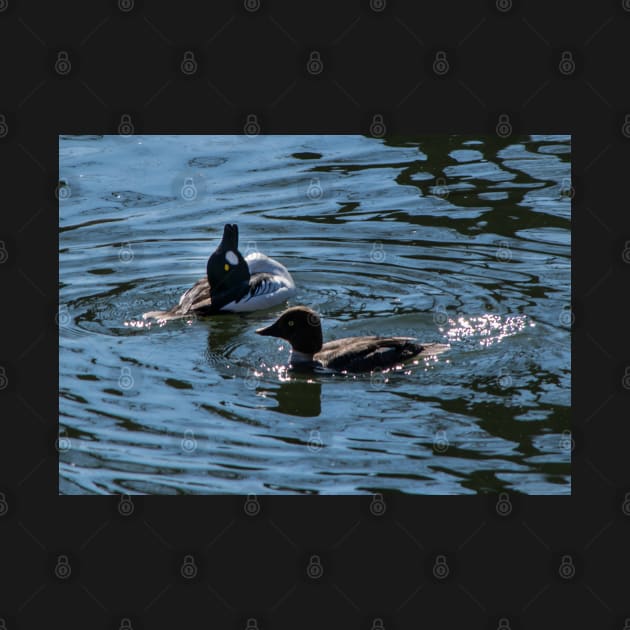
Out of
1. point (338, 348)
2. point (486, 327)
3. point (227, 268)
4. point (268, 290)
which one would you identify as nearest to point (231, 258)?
point (227, 268)

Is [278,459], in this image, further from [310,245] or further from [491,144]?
[491,144]

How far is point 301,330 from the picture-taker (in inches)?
509

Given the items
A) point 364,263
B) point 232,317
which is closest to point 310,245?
point 364,263

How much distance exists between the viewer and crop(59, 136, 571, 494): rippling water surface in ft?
35.4

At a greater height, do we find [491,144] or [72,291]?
[491,144]

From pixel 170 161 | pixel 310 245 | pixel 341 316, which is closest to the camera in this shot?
pixel 341 316

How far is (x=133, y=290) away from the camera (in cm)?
1582

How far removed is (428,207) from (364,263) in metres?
2.57

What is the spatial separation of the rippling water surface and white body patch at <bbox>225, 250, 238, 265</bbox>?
0.86 meters

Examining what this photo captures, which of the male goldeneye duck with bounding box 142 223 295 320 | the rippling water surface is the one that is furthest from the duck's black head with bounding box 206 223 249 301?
the rippling water surface

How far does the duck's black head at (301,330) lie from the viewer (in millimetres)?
12922

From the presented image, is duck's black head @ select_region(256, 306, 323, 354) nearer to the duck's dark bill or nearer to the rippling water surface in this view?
the rippling water surface

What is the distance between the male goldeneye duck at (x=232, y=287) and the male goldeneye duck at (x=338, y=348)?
193 centimetres

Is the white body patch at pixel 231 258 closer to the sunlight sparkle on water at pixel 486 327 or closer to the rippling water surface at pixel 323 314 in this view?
the rippling water surface at pixel 323 314
